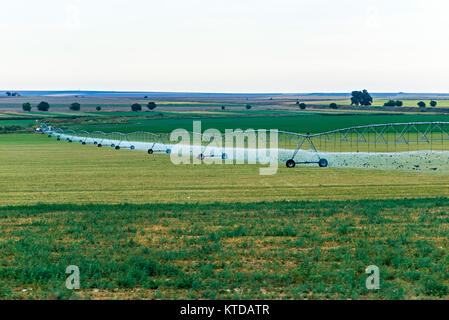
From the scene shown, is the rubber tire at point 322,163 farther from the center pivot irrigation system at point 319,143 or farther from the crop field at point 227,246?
the crop field at point 227,246

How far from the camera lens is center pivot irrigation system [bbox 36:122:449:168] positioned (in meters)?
62.2

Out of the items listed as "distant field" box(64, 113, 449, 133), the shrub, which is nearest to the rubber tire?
the shrub

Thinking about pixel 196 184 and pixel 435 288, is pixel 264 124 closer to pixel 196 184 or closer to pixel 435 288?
pixel 196 184

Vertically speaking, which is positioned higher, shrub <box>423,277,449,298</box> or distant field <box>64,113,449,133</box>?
distant field <box>64,113,449,133</box>

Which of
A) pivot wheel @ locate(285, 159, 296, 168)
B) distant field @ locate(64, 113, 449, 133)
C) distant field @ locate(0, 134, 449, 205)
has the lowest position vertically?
distant field @ locate(0, 134, 449, 205)

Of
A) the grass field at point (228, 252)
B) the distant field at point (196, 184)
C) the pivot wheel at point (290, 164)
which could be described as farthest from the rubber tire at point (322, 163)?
the grass field at point (228, 252)

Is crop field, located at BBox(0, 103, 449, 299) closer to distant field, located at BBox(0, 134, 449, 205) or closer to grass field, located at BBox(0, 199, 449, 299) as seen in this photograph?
grass field, located at BBox(0, 199, 449, 299)

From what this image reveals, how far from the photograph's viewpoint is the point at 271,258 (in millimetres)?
15484

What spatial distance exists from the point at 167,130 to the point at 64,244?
12110 cm

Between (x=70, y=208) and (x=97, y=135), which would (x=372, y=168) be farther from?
(x=97, y=135)

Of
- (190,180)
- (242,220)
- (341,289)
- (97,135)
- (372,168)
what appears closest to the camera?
(341,289)

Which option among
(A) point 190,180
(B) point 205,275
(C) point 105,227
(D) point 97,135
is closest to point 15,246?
(C) point 105,227

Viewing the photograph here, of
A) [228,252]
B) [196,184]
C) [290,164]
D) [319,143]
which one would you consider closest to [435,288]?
[228,252]

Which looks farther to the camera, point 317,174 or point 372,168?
point 372,168
